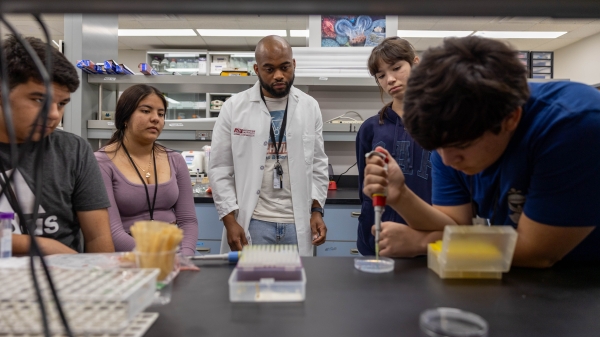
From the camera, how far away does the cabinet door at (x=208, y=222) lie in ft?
8.00

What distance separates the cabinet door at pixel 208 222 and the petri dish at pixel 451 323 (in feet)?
6.46

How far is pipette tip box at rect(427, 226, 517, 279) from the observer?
2.58 feet

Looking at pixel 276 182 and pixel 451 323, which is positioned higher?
pixel 276 182

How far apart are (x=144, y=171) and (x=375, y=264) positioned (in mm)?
1242

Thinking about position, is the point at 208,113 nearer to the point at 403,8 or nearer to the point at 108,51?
the point at 108,51

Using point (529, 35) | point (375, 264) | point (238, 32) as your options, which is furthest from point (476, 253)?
point (529, 35)

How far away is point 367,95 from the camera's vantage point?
3047 millimetres

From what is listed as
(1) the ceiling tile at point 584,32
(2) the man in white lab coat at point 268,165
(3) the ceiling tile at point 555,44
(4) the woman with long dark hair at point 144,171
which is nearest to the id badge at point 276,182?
(2) the man in white lab coat at point 268,165

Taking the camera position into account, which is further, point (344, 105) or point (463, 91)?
point (344, 105)

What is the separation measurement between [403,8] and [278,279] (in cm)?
52

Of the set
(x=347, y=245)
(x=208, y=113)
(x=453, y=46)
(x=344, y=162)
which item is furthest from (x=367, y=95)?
(x=208, y=113)

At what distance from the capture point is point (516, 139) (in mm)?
852

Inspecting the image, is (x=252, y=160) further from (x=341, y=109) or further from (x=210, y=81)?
(x=341, y=109)

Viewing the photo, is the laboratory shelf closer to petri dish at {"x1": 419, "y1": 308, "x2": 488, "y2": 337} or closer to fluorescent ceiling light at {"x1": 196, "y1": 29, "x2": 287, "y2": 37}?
petri dish at {"x1": 419, "y1": 308, "x2": 488, "y2": 337}
